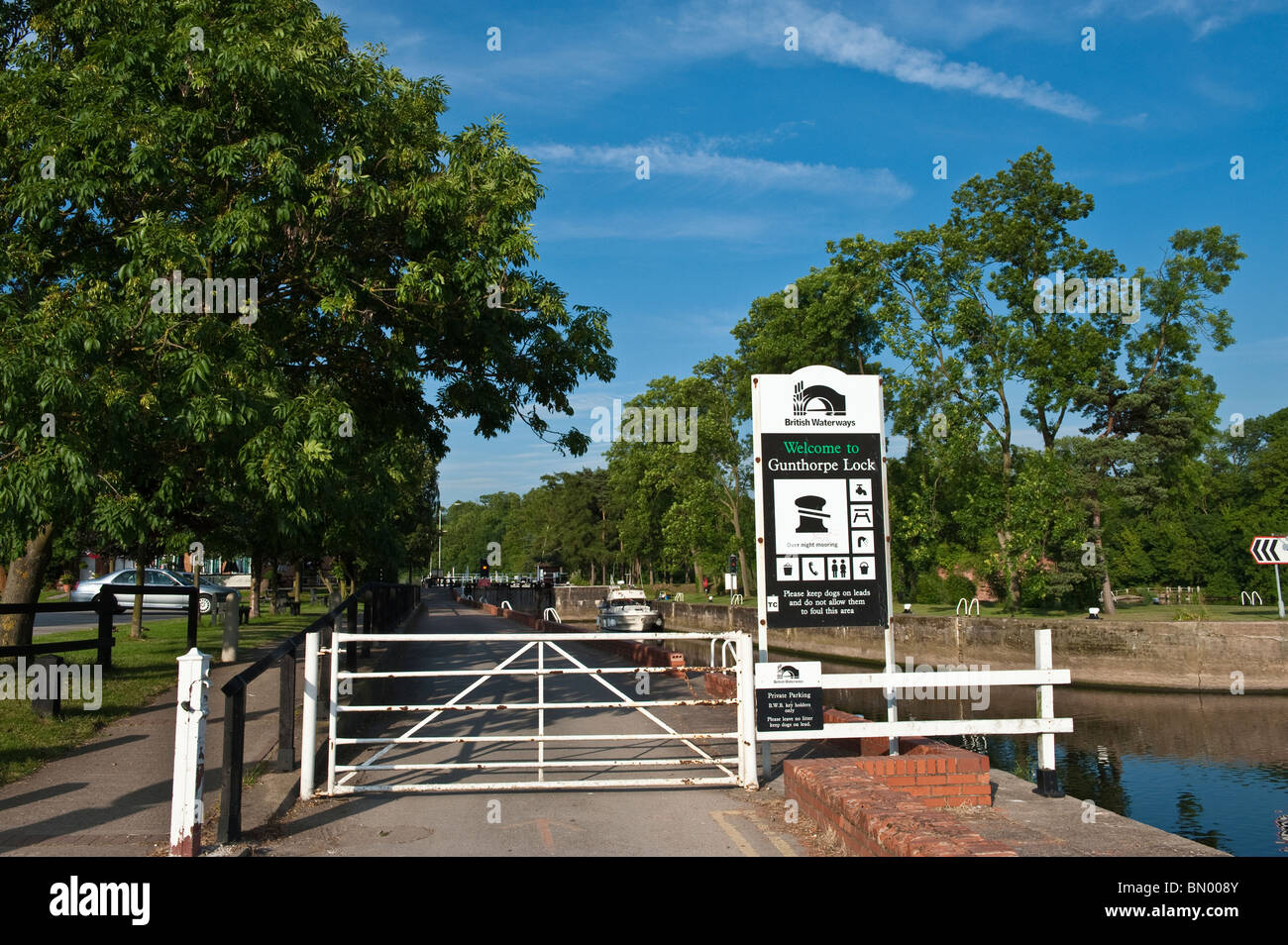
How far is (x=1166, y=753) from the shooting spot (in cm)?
1697

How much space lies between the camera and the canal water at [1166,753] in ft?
39.5

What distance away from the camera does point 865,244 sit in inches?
1724

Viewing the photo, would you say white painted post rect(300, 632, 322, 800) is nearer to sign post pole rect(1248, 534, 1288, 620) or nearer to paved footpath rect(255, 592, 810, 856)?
paved footpath rect(255, 592, 810, 856)

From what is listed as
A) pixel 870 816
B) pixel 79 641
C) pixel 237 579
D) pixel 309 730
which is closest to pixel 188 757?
pixel 309 730

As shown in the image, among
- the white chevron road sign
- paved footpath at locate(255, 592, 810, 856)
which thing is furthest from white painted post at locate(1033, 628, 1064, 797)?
the white chevron road sign

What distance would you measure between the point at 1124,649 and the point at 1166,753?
11031 millimetres

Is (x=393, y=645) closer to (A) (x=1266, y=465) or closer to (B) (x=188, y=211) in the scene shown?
(B) (x=188, y=211)

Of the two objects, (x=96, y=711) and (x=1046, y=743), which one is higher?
(x=1046, y=743)

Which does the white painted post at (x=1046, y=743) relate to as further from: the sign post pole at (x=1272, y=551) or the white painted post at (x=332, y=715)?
the sign post pole at (x=1272, y=551)

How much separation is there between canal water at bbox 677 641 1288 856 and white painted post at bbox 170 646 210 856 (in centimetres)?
495

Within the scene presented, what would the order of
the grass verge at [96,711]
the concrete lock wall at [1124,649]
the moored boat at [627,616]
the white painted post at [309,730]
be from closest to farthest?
the white painted post at [309,730]
the grass verge at [96,711]
the concrete lock wall at [1124,649]
the moored boat at [627,616]

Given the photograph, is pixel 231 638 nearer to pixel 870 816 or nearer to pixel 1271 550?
pixel 870 816

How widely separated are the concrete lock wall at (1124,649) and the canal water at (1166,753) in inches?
27.1

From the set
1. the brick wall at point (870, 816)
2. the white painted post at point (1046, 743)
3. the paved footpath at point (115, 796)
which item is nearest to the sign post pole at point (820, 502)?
the white painted post at point (1046, 743)
